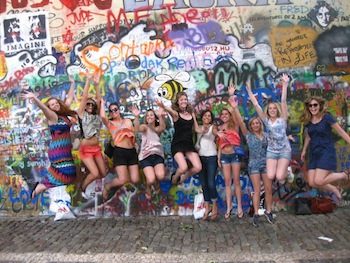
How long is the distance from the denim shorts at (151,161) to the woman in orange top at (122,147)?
150 mm

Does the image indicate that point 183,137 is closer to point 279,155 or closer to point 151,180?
point 151,180

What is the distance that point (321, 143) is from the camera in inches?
265

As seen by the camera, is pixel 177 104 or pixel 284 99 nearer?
pixel 284 99

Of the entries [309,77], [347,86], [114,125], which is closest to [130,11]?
[114,125]

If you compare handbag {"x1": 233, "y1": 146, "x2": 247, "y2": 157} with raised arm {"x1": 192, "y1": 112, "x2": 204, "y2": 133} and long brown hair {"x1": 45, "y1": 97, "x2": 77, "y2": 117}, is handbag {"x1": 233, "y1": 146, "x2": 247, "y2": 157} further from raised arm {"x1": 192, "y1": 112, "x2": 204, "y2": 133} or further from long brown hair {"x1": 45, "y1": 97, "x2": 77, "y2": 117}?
long brown hair {"x1": 45, "y1": 97, "x2": 77, "y2": 117}

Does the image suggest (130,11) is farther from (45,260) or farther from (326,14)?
(45,260)

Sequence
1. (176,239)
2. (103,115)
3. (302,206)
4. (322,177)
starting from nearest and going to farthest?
(176,239)
(322,177)
(103,115)
(302,206)

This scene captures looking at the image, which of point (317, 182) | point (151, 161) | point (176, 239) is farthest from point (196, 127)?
point (317, 182)

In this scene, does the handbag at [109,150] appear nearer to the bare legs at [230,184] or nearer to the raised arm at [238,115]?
the bare legs at [230,184]

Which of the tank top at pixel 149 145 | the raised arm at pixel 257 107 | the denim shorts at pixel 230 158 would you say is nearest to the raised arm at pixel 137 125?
the tank top at pixel 149 145

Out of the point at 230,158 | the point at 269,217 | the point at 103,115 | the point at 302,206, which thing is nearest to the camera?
the point at 269,217

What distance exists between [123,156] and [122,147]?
0.17 metres

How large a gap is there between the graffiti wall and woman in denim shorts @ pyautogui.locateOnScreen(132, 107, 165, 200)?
0.36 m

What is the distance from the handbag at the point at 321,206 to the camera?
7.32 metres
